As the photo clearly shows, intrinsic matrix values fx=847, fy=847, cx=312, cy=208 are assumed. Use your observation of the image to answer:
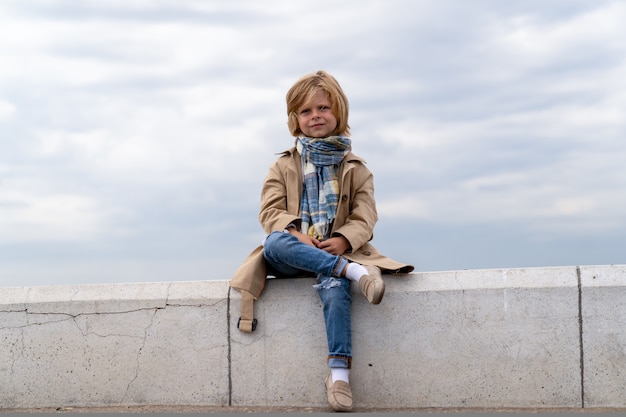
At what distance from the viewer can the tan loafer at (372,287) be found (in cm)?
461

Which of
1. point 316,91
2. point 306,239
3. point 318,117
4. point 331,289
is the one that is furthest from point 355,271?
point 316,91

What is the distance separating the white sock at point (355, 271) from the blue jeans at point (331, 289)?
4 cm

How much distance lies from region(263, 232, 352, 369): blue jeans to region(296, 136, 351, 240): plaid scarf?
10.4 inches

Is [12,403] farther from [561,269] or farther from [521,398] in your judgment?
[561,269]

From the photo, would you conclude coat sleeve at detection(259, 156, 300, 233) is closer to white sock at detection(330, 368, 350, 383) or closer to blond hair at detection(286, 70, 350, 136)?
blond hair at detection(286, 70, 350, 136)

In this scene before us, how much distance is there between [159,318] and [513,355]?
85.3 inches

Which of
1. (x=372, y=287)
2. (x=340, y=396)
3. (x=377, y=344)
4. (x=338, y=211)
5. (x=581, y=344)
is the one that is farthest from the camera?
(x=338, y=211)

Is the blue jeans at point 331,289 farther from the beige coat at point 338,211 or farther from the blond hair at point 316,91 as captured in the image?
the blond hair at point 316,91

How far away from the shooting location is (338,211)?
5.16 metres

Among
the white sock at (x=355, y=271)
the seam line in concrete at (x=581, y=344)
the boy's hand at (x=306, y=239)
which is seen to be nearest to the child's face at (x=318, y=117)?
the boy's hand at (x=306, y=239)

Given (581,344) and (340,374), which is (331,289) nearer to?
(340,374)

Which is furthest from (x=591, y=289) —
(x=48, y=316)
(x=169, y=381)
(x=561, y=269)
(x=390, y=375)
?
(x=48, y=316)

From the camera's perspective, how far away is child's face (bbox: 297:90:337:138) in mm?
5195

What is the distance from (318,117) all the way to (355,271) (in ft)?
3.34
